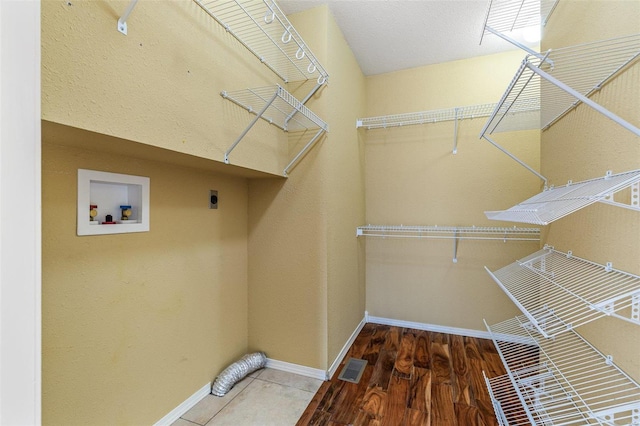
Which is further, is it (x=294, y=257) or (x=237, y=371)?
(x=294, y=257)

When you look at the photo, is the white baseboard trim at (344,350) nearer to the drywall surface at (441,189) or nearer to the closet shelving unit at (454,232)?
the drywall surface at (441,189)

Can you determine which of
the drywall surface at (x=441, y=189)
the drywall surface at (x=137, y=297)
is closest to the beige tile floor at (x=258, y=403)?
the drywall surface at (x=137, y=297)

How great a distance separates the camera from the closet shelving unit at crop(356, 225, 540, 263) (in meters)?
2.40

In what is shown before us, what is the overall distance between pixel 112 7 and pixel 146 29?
0.39ft

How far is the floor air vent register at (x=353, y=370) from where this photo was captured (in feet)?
6.48

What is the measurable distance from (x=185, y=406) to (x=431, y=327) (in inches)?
86.3

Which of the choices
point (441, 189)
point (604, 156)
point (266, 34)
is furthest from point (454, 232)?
point (266, 34)

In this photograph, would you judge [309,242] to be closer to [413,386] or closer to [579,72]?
[413,386]

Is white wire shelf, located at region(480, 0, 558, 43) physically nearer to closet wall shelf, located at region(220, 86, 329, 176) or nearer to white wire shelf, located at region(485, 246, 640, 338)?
closet wall shelf, located at region(220, 86, 329, 176)

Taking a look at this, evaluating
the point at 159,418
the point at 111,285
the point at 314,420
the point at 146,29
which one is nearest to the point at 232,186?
the point at 111,285

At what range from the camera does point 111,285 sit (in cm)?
125

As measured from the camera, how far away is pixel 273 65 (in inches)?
74.5

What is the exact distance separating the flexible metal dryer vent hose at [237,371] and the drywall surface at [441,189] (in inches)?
52.3

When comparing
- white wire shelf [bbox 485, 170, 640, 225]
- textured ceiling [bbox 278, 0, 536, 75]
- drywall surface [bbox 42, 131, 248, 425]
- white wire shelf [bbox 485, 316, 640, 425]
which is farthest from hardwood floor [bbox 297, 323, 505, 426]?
textured ceiling [bbox 278, 0, 536, 75]
